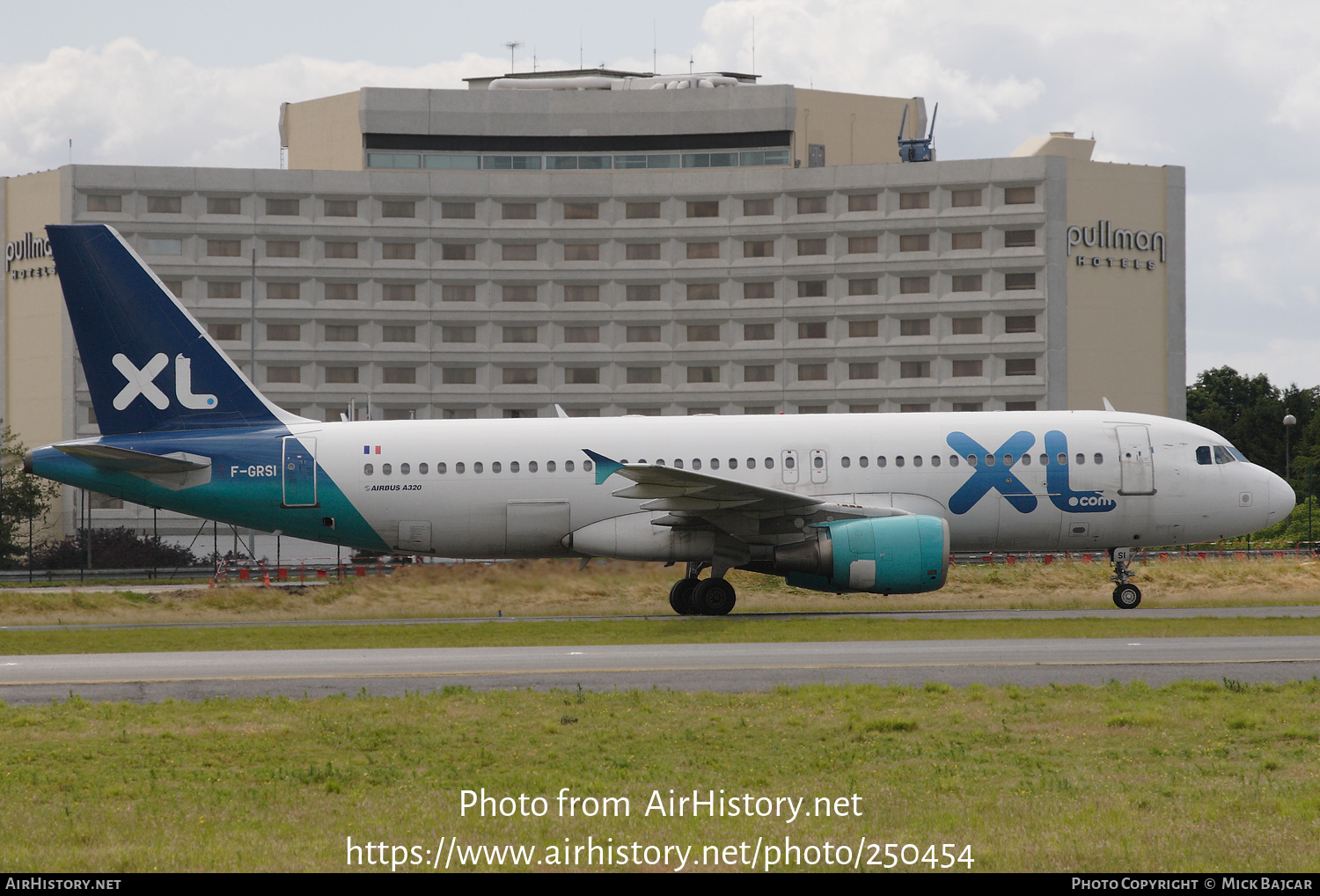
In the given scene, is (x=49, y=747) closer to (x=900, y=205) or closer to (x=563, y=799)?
(x=563, y=799)

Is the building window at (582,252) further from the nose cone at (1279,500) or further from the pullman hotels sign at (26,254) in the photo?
the nose cone at (1279,500)

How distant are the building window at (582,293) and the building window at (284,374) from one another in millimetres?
16347

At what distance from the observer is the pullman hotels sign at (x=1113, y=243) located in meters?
75.2

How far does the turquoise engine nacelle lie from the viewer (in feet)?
77.5

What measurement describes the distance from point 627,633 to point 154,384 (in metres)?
12.0

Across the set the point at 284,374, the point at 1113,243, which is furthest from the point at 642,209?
the point at 1113,243

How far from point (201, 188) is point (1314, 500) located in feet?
230

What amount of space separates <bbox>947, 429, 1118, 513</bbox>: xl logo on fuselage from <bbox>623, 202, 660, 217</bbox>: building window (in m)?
53.1

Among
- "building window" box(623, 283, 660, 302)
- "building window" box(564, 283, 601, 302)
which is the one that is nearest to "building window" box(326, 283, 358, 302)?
"building window" box(564, 283, 601, 302)

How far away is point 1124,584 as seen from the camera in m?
26.2

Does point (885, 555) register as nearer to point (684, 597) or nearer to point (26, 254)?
point (684, 597)

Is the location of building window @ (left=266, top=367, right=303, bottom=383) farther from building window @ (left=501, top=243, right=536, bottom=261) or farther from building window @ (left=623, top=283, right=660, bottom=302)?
building window @ (left=623, top=283, right=660, bottom=302)

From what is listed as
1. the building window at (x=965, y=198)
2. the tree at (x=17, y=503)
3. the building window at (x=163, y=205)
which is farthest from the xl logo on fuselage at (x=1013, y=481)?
the building window at (x=163, y=205)

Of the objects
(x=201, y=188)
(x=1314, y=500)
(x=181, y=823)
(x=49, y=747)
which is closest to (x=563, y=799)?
(x=181, y=823)
